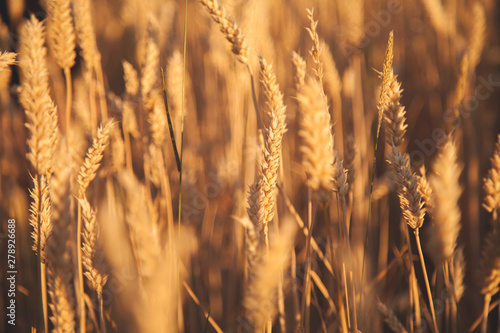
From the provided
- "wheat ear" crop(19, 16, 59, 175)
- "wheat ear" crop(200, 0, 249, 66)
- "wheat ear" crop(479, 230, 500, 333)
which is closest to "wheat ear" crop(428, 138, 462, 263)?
"wheat ear" crop(479, 230, 500, 333)

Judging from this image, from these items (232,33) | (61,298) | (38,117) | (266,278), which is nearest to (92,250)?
(61,298)

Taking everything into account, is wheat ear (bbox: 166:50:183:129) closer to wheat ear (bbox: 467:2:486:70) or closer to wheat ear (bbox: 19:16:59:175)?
wheat ear (bbox: 19:16:59:175)

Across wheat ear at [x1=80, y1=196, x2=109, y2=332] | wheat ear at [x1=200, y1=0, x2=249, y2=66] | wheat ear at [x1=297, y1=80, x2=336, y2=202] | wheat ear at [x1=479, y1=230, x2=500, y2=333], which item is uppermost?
wheat ear at [x1=200, y1=0, x2=249, y2=66]

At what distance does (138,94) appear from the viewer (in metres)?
0.94

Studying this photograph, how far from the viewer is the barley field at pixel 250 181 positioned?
0.50 meters

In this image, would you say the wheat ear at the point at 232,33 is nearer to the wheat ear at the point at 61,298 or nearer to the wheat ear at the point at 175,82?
the wheat ear at the point at 175,82

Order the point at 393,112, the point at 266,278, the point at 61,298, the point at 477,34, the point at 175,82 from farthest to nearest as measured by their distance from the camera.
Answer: the point at 477,34
the point at 175,82
the point at 393,112
the point at 61,298
the point at 266,278

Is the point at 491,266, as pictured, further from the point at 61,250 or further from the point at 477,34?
the point at 477,34

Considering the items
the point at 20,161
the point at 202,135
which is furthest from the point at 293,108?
the point at 20,161

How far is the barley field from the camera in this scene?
1.63ft

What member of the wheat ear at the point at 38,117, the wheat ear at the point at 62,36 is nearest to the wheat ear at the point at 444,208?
the wheat ear at the point at 38,117

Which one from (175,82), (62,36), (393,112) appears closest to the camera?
(393,112)

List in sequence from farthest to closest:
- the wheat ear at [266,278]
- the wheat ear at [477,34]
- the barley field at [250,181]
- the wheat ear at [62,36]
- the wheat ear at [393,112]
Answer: the wheat ear at [477,34]
the wheat ear at [62,36]
the wheat ear at [393,112]
the barley field at [250,181]
the wheat ear at [266,278]

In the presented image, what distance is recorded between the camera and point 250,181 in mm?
1047
